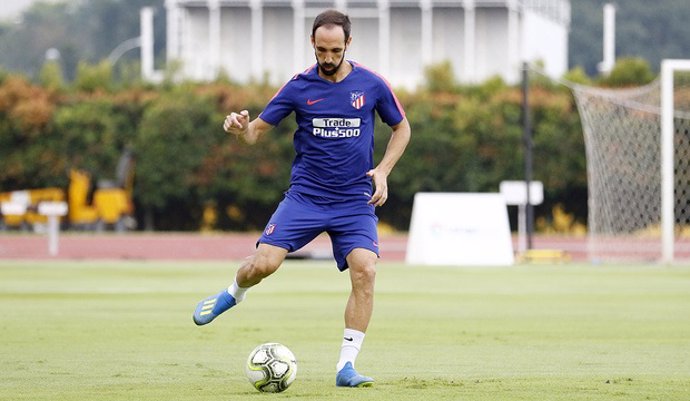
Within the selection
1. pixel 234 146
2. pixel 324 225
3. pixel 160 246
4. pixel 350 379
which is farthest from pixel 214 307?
pixel 234 146

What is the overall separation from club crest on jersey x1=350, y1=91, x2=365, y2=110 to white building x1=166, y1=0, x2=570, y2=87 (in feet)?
198

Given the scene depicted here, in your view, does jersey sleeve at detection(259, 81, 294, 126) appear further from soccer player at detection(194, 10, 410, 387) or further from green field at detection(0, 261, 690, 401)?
green field at detection(0, 261, 690, 401)

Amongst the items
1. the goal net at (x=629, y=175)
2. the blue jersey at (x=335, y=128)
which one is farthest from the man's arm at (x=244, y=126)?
the goal net at (x=629, y=175)

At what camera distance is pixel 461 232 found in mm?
29609

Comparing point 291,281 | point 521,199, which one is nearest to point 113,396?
point 291,281

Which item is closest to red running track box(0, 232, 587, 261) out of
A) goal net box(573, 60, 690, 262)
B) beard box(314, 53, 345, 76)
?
goal net box(573, 60, 690, 262)

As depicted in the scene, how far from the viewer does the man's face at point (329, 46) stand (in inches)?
377

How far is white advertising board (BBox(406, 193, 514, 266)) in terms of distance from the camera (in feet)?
96.5

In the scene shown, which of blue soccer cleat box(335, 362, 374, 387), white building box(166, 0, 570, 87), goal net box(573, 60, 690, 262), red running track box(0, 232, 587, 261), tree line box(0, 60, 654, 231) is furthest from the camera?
white building box(166, 0, 570, 87)

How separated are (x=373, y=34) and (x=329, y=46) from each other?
62.2 m

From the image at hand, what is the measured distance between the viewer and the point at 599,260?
3192 centimetres

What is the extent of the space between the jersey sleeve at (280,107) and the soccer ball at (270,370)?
5.32 feet

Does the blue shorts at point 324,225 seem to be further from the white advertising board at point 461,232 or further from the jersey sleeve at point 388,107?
the white advertising board at point 461,232

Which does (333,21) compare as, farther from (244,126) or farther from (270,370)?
(270,370)
